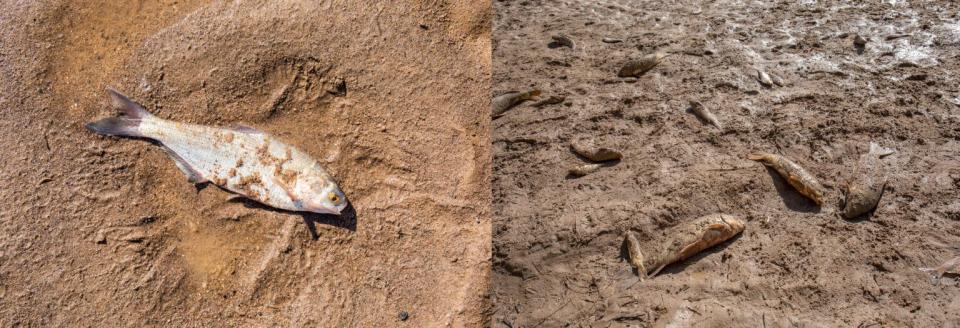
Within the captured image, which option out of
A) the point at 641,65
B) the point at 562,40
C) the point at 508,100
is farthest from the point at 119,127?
the point at 641,65

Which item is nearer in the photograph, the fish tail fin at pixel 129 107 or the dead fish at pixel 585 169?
the dead fish at pixel 585 169

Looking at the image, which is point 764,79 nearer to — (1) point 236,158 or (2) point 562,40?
(2) point 562,40

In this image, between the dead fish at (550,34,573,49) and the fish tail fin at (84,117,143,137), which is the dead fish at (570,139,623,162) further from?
the fish tail fin at (84,117,143,137)

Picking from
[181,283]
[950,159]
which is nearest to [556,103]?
[950,159]

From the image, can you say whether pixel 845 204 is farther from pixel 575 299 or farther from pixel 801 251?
pixel 575 299

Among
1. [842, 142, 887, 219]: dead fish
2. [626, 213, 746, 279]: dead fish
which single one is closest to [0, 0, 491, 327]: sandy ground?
[626, 213, 746, 279]: dead fish

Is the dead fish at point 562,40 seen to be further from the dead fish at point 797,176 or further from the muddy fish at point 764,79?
the dead fish at point 797,176

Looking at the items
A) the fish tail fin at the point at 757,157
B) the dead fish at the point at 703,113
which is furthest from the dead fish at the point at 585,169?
the fish tail fin at the point at 757,157
